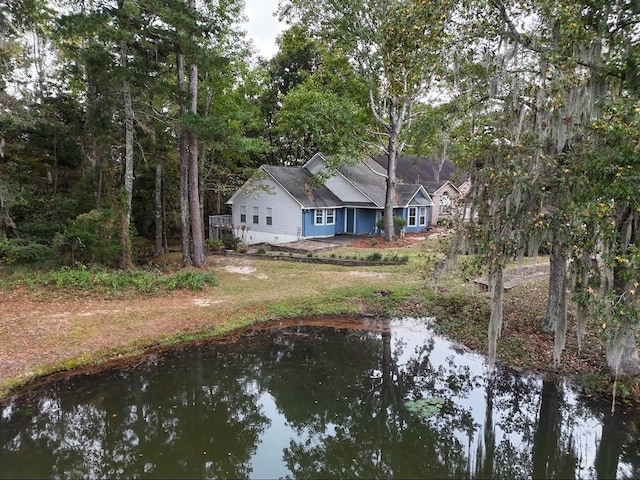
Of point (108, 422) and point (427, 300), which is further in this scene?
point (427, 300)

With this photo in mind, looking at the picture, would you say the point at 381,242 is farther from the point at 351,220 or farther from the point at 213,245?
the point at 213,245

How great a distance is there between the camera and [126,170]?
13.7m

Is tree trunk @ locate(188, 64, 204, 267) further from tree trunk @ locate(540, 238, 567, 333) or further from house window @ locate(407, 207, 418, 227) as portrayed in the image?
house window @ locate(407, 207, 418, 227)

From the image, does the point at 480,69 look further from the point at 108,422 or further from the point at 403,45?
the point at 108,422

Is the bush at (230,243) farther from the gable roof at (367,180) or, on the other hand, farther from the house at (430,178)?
the house at (430,178)

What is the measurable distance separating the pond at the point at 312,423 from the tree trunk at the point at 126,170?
649cm

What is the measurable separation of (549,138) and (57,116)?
53.9 feet

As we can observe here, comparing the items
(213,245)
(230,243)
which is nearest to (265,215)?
(230,243)

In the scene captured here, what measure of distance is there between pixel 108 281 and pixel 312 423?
29.6 feet

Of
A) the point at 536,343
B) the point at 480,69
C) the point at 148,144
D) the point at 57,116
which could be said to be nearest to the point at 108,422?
the point at 536,343

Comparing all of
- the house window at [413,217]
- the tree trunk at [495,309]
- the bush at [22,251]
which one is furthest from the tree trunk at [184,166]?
the house window at [413,217]

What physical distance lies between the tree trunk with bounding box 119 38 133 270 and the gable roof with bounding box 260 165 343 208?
431 inches

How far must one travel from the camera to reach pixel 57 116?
15.0 meters

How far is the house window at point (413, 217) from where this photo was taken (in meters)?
27.2
